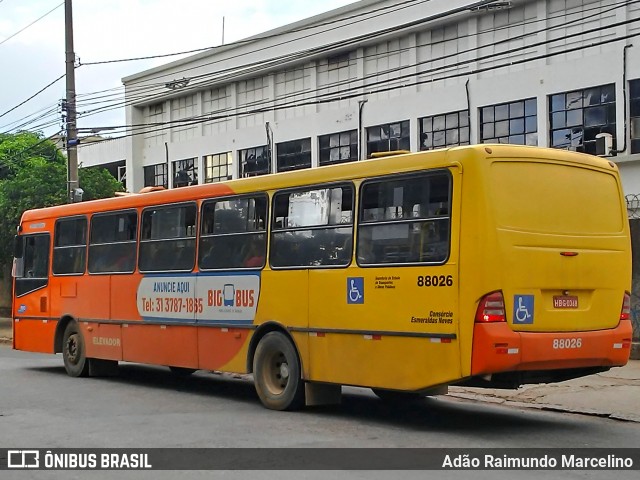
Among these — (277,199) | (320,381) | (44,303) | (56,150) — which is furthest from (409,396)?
(56,150)

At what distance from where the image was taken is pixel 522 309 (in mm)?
9648

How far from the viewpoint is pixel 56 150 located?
49.0 metres

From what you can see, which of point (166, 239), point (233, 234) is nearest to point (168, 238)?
point (166, 239)

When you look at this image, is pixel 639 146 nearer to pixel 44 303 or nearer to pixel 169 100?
pixel 44 303

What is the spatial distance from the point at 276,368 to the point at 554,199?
13.5ft

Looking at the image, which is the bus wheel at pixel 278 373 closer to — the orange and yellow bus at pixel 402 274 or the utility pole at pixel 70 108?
the orange and yellow bus at pixel 402 274

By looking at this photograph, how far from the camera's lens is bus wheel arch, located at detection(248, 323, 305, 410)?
11.6 m

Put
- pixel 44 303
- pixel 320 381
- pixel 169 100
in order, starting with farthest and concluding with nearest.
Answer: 1. pixel 169 100
2. pixel 44 303
3. pixel 320 381

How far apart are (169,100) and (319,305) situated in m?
37.1

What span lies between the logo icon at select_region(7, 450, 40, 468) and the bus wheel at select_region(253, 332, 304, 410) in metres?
3.44

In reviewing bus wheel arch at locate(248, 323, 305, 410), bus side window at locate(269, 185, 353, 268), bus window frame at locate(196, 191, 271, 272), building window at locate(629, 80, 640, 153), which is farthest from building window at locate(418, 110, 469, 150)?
bus wheel arch at locate(248, 323, 305, 410)

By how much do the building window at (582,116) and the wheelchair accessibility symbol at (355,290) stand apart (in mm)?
19956

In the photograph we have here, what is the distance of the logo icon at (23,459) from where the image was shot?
27.7 ft

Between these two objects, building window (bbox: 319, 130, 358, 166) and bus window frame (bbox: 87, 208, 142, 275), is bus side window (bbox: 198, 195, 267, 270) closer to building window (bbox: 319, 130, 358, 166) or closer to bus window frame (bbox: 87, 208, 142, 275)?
bus window frame (bbox: 87, 208, 142, 275)
